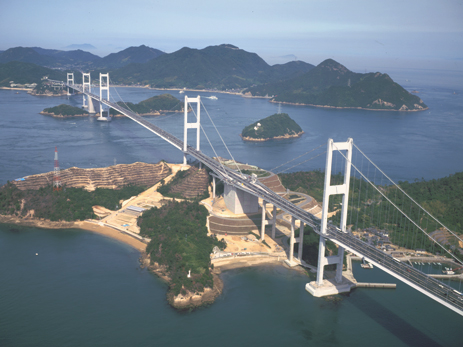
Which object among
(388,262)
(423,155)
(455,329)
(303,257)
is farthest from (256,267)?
(423,155)

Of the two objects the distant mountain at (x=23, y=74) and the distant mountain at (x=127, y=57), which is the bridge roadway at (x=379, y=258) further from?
the distant mountain at (x=127, y=57)

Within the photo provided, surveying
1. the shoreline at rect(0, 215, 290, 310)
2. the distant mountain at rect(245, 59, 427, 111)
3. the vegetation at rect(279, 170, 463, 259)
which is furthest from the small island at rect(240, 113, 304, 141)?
the distant mountain at rect(245, 59, 427, 111)

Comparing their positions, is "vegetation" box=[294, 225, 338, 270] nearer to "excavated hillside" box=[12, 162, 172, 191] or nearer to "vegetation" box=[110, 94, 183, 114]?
"excavated hillside" box=[12, 162, 172, 191]

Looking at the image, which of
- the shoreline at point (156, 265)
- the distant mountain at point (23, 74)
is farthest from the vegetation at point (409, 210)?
the distant mountain at point (23, 74)

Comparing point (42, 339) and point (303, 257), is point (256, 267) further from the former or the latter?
point (42, 339)

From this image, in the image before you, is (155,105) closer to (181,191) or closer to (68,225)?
(181,191)

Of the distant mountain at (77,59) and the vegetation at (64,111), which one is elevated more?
the distant mountain at (77,59)
